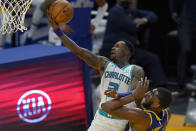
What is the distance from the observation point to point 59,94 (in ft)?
19.7

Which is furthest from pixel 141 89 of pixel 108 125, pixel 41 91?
pixel 41 91

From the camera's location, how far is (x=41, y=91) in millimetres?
5828

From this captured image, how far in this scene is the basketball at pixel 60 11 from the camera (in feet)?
17.9

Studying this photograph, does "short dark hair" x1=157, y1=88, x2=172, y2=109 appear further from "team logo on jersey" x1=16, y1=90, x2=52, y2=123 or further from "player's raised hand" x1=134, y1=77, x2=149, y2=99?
"team logo on jersey" x1=16, y1=90, x2=52, y2=123

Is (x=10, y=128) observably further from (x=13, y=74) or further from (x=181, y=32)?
(x=181, y=32)

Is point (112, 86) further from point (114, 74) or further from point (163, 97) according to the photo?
point (163, 97)

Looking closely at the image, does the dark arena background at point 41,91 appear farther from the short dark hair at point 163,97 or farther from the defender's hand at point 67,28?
the short dark hair at point 163,97

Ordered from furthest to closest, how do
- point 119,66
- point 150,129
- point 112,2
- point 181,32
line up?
point 112,2 < point 181,32 < point 119,66 < point 150,129

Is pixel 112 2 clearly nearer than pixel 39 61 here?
No

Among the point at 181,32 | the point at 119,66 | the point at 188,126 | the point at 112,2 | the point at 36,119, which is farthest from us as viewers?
the point at 112,2

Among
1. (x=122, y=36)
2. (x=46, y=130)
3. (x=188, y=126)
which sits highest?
(x=122, y=36)

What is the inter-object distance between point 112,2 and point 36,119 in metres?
6.51

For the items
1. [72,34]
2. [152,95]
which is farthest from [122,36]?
[152,95]

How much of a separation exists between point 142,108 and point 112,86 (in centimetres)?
57
